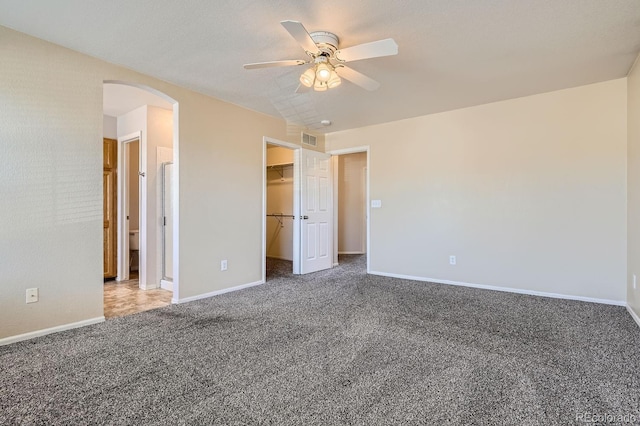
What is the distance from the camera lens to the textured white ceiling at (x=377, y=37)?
2084 mm

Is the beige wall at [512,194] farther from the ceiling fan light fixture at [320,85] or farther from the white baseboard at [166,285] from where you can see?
the white baseboard at [166,285]

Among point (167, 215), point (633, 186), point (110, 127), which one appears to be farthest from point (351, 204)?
point (633, 186)

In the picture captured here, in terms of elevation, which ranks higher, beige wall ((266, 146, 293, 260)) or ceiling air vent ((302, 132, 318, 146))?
ceiling air vent ((302, 132, 318, 146))

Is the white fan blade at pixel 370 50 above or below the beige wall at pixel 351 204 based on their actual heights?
above

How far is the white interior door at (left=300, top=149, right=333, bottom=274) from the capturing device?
502 centimetres

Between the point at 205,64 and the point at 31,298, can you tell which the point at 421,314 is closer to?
the point at 205,64

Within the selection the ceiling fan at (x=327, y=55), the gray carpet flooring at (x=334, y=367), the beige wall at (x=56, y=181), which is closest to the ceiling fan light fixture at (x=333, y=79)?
the ceiling fan at (x=327, y=55)

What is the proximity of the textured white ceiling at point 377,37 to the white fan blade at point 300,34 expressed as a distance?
0.21m

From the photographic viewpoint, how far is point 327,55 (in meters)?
2.40

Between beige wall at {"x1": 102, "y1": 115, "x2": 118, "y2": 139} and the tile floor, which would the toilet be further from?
beige wall at {"x1": 102, "y1": 115, "x2": 118, "y2": 139}

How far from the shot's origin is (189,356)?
2.17 metres

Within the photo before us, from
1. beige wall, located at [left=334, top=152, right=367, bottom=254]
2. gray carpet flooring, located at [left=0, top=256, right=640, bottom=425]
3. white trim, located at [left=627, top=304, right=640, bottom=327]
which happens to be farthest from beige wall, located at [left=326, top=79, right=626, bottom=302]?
beige wall, located at [left=334, top=152, right=367, bottom=254]

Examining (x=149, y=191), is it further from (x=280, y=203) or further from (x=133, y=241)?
(x=280, y=203)

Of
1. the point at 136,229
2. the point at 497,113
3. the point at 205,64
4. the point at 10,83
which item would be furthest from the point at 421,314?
the point at 136,229
